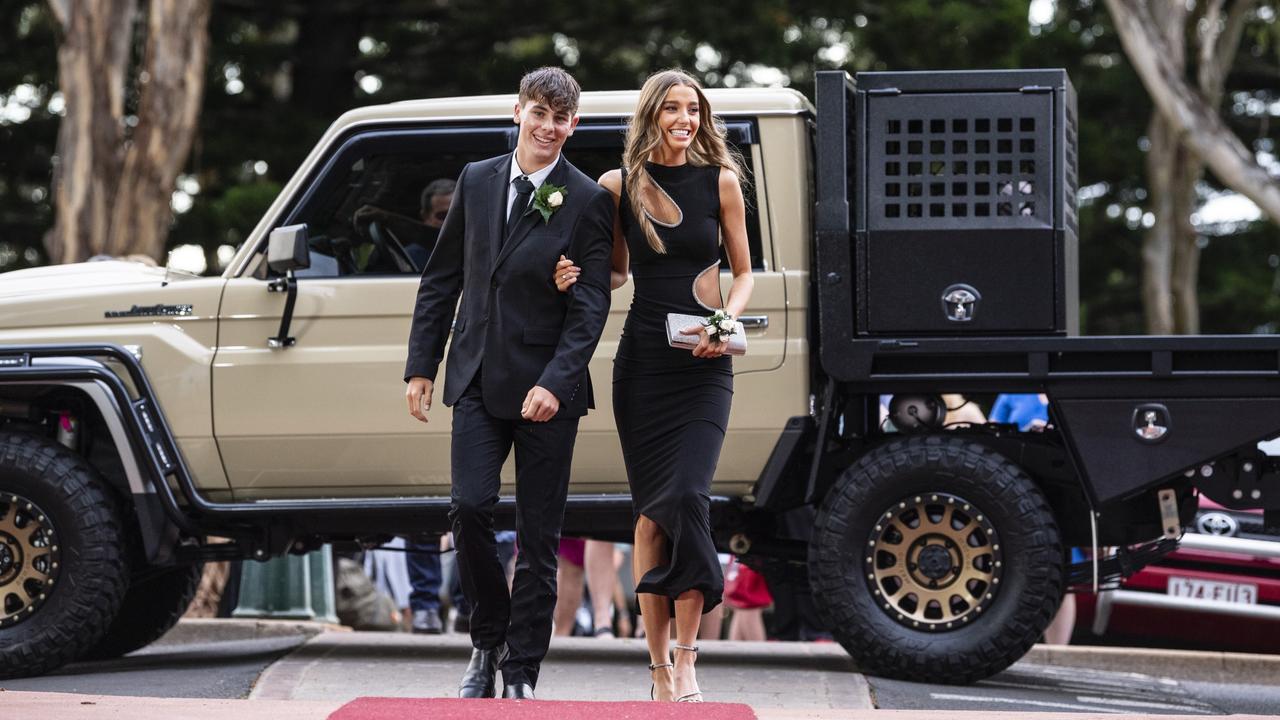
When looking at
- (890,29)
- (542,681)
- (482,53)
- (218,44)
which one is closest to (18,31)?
(218,44)

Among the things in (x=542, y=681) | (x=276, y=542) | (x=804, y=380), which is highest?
(x=804, y=380)

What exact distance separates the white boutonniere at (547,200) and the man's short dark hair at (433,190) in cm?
220

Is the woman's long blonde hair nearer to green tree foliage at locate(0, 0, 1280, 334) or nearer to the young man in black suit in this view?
the young man in black suit

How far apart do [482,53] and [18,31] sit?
14.2ft

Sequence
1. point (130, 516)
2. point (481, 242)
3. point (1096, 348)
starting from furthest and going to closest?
point (130, 516) < point (1096, 348) < point (481, 242)

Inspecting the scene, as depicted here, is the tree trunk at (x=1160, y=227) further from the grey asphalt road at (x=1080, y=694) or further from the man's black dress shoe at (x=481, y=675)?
the man's black dress shoe at (x=481, y=675)

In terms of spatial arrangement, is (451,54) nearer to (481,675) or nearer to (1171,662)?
(1171,662)

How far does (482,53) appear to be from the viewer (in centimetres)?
1720

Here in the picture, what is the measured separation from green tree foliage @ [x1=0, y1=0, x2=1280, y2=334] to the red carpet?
10492mm

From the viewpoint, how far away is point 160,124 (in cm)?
1302

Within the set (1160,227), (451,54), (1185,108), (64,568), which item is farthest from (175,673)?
(1160,227)

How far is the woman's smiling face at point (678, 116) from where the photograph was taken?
17.8ft

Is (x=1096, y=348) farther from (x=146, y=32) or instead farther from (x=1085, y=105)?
(x=1085, y=105)

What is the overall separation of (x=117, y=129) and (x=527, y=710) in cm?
960
